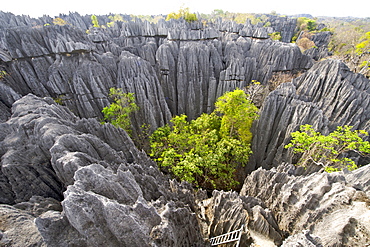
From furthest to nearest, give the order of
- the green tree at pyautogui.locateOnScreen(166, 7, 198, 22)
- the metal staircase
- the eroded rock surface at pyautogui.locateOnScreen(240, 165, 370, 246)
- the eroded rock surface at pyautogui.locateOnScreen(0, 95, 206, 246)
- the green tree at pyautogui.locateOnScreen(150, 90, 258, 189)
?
the green tree at pyautogui.locateOnScreen(166, 7, 198, 22), the green tree at pyautogui.locateOnScreen(150, 90, 258, 189), the metal staircase, the eroded rock surface at pyautogui.locateOnScreen(240, 165, 370, 246), the eroded rock surface at pyautogui.locateOnScreen(0, 95, 206, 246)

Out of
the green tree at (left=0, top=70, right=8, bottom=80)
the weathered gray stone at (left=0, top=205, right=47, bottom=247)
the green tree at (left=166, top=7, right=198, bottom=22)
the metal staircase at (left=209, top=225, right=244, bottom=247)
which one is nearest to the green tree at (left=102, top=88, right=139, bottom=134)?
the green tree at (left=0, top=70, right=8, bottom=80)

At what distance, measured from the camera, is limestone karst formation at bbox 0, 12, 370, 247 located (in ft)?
17.3

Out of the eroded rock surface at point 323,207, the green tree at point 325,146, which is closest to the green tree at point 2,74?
the eroded rock surface at point 323,207

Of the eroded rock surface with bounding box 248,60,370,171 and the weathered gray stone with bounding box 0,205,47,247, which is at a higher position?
the weathered gray stone with bounding box 0,205,47,247

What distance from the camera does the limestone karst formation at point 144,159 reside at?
527 centimetres

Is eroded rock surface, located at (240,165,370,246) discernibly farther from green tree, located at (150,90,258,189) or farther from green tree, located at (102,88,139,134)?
green tree, located at (102,88,139,134)

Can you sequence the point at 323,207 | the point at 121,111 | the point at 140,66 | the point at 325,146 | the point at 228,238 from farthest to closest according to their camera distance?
the point at 140,66
the point at 121,111
the point at 325,146
the point at 228,238
the point at 323,207

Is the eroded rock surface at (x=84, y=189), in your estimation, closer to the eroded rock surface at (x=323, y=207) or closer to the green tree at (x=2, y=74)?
the eroded rock surface at (x=323, y=207)

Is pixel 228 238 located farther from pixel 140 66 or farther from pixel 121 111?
pixel 140 66

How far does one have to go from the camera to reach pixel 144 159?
39.4 ft

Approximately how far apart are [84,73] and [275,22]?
276ft

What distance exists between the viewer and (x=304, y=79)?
1884 centimetres

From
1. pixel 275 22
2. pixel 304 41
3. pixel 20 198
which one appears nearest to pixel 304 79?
pixel 20 198

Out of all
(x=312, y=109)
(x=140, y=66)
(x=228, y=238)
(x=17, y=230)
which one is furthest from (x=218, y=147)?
(x=140, y=66)
